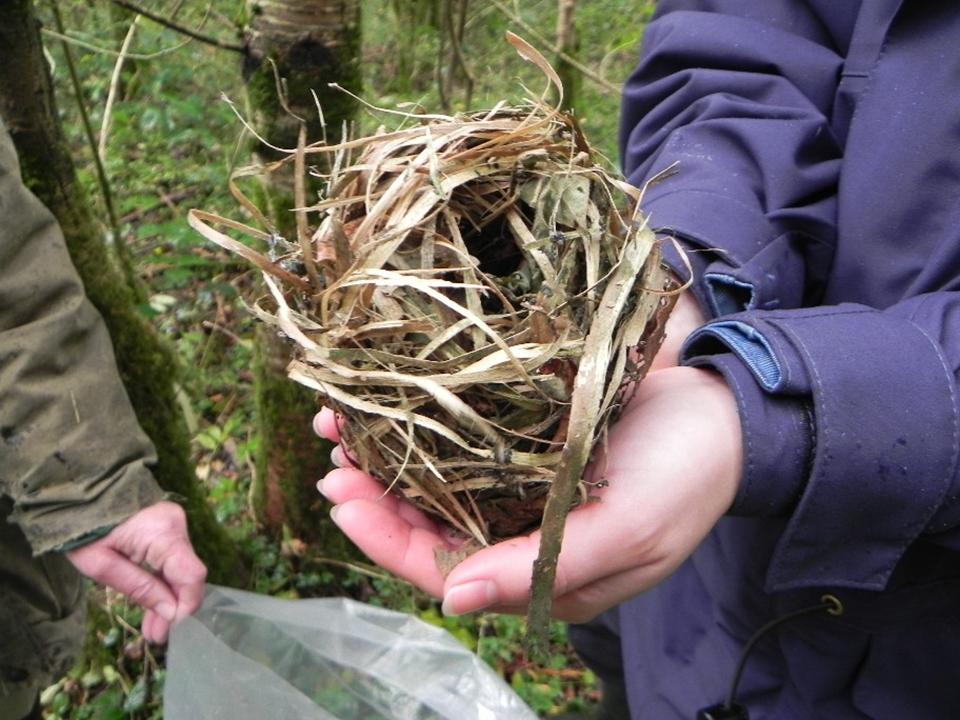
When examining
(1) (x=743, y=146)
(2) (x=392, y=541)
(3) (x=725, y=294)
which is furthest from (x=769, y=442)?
(1) (x=743, y=146)

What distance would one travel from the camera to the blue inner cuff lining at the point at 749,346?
817 millimetres

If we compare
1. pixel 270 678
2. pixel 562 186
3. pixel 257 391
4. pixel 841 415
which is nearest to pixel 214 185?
pixel 257 391

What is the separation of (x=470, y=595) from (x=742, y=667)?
2.05 ft

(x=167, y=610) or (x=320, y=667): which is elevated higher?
(x=167, y=610)

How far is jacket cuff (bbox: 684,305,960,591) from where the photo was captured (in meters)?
0.80

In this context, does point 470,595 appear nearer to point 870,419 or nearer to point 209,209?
point 870,419

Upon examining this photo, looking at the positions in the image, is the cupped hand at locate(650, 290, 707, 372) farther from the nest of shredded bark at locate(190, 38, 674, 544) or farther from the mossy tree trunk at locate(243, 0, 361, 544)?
the mossy tree trunk at locate(243, 0, 361, 544)

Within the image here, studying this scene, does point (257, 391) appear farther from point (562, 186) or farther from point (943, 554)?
point (943, 554)

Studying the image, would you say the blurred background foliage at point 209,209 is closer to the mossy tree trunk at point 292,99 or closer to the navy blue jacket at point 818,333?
the mossy tree trunk at point 292,99

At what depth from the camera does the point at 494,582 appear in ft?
2.47

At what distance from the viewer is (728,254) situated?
107cm

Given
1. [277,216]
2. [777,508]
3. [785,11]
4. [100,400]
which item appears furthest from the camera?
[277,216]

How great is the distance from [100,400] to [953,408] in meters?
1.31

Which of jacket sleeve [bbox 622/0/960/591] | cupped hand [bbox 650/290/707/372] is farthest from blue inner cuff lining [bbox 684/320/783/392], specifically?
cupped hand [bbox 650/290/707/372]
